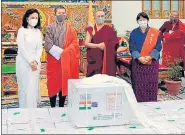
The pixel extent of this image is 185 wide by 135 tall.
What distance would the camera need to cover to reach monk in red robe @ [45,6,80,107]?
4012 millimetres

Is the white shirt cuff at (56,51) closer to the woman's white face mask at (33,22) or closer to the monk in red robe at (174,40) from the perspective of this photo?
Result: the woman's white face mask at (33,22)

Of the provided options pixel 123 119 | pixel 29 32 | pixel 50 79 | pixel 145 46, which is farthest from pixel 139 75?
pixel 123 119

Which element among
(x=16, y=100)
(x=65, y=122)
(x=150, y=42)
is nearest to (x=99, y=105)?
(x=65, y=122)

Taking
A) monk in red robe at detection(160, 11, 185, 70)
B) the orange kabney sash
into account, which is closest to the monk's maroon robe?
the orange kabney sash

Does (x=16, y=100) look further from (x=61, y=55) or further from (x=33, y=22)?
(x=33, y=22)

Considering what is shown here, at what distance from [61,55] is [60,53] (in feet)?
0.10

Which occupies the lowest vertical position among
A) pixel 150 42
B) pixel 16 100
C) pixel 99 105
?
pixel 16 100

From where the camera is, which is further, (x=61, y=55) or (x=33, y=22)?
(x=61, y=55)

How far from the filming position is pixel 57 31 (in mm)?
4020

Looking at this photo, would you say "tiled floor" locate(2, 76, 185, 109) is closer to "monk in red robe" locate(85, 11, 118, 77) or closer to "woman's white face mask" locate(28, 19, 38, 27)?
"monk in red robe" locate(85, 11, 118, 77)

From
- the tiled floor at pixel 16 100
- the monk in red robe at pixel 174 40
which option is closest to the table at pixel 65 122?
the tiled floor at pixel 16 100

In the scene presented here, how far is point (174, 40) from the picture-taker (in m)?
6.41

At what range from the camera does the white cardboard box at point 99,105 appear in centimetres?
203

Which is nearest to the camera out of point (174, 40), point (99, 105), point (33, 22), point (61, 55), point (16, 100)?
point (99, 105)
